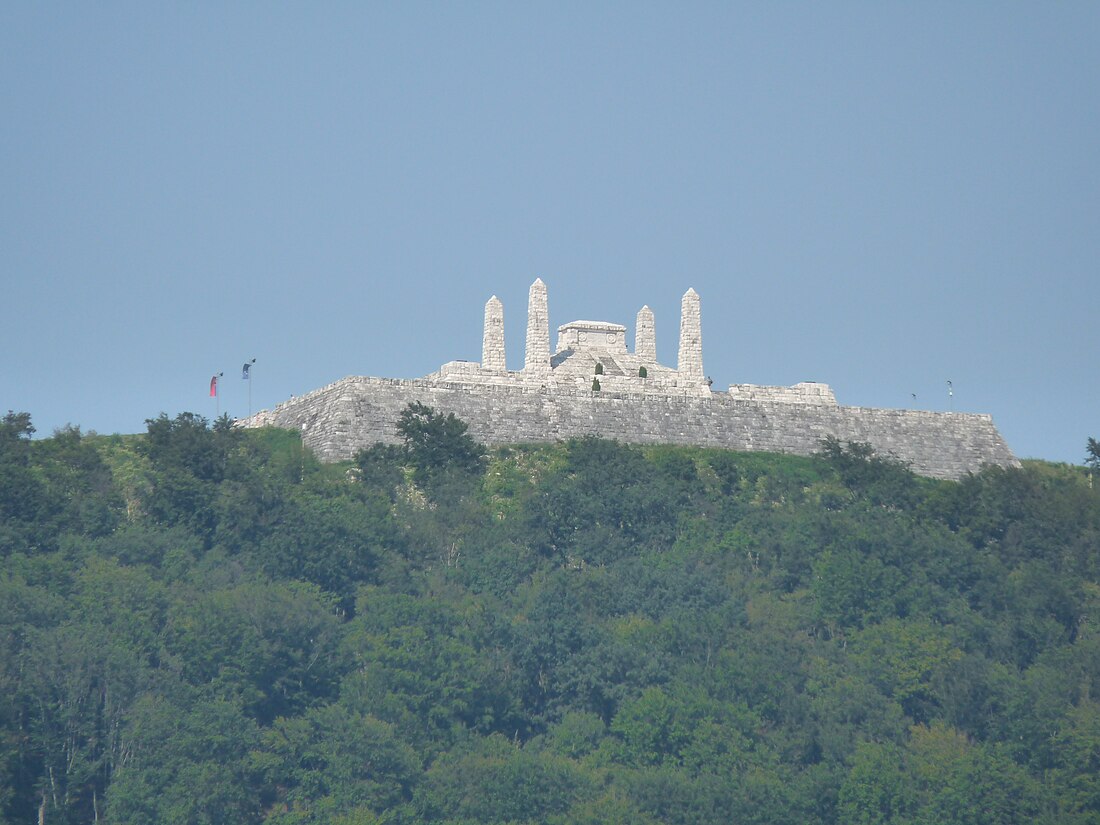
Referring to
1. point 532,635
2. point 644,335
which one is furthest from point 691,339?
point 532,635

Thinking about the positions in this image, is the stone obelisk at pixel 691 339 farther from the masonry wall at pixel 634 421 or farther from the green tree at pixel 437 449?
the green tree at pixel 437 449

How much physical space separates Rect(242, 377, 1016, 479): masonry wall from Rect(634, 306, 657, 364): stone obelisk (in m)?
4.17

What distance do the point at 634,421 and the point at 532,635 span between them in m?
9.26

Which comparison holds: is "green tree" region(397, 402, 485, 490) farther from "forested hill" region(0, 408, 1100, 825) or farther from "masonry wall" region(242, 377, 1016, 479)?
"masonry wall" region(242, 377, 1016, 479)

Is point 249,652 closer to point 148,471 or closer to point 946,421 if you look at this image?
point 148,471

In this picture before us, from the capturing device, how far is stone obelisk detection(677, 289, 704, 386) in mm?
74062

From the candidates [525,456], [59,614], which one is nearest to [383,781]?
[59,614]

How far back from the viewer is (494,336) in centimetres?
7125

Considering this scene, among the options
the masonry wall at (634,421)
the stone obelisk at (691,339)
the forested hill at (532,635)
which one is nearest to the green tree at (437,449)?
the forested hill at (532,635)

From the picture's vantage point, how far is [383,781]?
189 ft

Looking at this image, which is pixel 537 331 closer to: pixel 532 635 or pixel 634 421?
pixel 634 421

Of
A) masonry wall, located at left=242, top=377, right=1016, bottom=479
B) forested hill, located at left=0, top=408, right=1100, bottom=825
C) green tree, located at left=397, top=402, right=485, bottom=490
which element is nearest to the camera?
forested hill, located at left=0, top=408, right=1100, bottom=825

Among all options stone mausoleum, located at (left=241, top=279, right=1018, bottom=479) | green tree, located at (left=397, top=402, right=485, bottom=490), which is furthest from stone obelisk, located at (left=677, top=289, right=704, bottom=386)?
green tree, located at (left=397, top=402, right=485, bottom=490)

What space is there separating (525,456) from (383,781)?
13.4 meters
